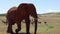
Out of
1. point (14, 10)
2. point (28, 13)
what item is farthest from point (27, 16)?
point (14, 10)

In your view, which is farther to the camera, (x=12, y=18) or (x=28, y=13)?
(x=12, y=18)

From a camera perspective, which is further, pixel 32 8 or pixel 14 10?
pixel 14 10

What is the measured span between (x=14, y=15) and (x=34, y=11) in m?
1.61

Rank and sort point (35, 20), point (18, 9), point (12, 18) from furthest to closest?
point (12, 18) → point (18, 9) → point (35, 20)

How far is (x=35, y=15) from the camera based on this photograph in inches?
577

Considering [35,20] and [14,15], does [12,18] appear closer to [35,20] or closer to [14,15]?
[14,15]

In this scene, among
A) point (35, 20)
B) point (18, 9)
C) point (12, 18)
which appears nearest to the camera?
point (35, 20)

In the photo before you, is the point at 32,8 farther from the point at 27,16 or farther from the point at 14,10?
the point at 14,10

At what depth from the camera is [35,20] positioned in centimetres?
1435

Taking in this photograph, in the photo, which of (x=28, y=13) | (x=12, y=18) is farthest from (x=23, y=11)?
(x=12, y=18)

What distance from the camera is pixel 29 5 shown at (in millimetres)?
14953

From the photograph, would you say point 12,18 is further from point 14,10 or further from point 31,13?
point 31,13

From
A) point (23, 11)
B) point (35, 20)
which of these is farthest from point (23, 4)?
point (35, 20)

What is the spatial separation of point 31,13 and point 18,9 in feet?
3.06
